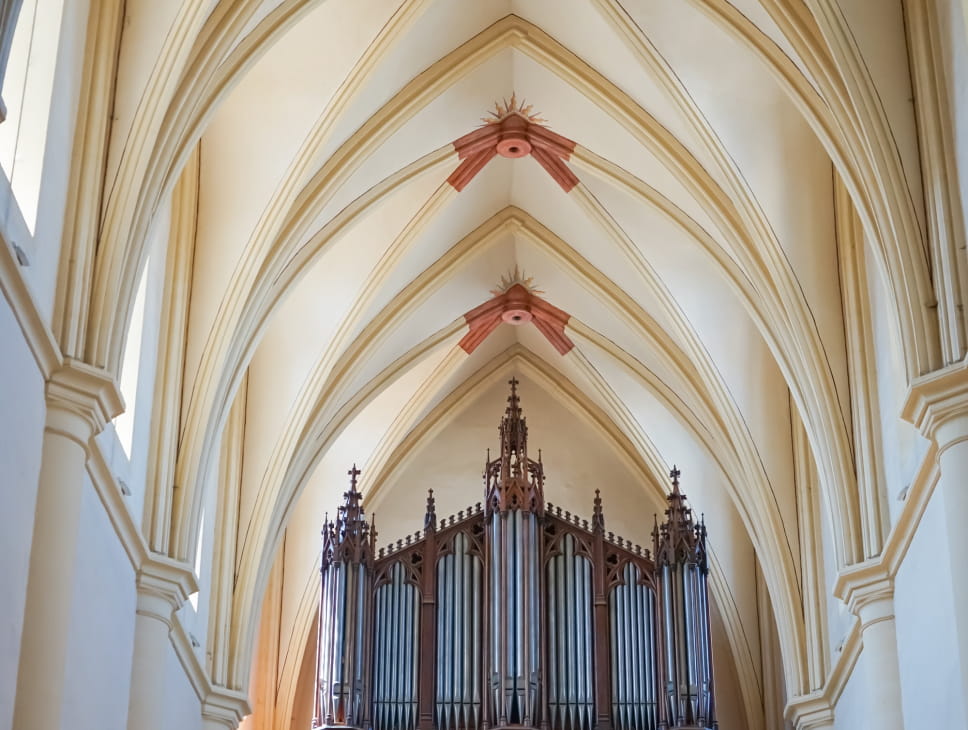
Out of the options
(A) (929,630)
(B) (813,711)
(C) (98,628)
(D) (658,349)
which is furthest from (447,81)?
(B) (813,711)

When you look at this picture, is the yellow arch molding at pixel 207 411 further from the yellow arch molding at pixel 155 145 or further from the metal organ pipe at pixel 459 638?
the metal organ pipe at pixel 459 638

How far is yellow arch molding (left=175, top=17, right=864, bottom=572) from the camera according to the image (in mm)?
15836

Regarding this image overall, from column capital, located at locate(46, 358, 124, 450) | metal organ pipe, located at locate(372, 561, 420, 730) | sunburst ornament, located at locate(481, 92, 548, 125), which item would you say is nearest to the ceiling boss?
sunburst ornament, located at locate(481, 92, 548, 125)

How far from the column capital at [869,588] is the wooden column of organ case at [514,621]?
386 centimetres

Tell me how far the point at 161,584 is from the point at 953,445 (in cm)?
687

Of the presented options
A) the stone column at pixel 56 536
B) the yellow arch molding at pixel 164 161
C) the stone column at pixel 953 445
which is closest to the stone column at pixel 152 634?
the stone column at pixel 56 536

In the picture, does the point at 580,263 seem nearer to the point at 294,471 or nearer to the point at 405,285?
the point at 405,285

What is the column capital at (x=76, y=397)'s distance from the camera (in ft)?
36.0

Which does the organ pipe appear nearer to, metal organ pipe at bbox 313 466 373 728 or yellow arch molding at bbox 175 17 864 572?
metal organ pipe at bbox 313 466 373 728

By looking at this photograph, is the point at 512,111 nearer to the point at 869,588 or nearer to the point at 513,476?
the point at 513,476

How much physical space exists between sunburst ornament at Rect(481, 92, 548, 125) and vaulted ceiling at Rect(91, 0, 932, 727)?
0.05m

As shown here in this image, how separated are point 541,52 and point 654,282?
9.90 feet

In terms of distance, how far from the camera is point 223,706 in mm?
17125

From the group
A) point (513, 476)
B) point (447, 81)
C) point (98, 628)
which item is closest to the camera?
point (98, 628)
